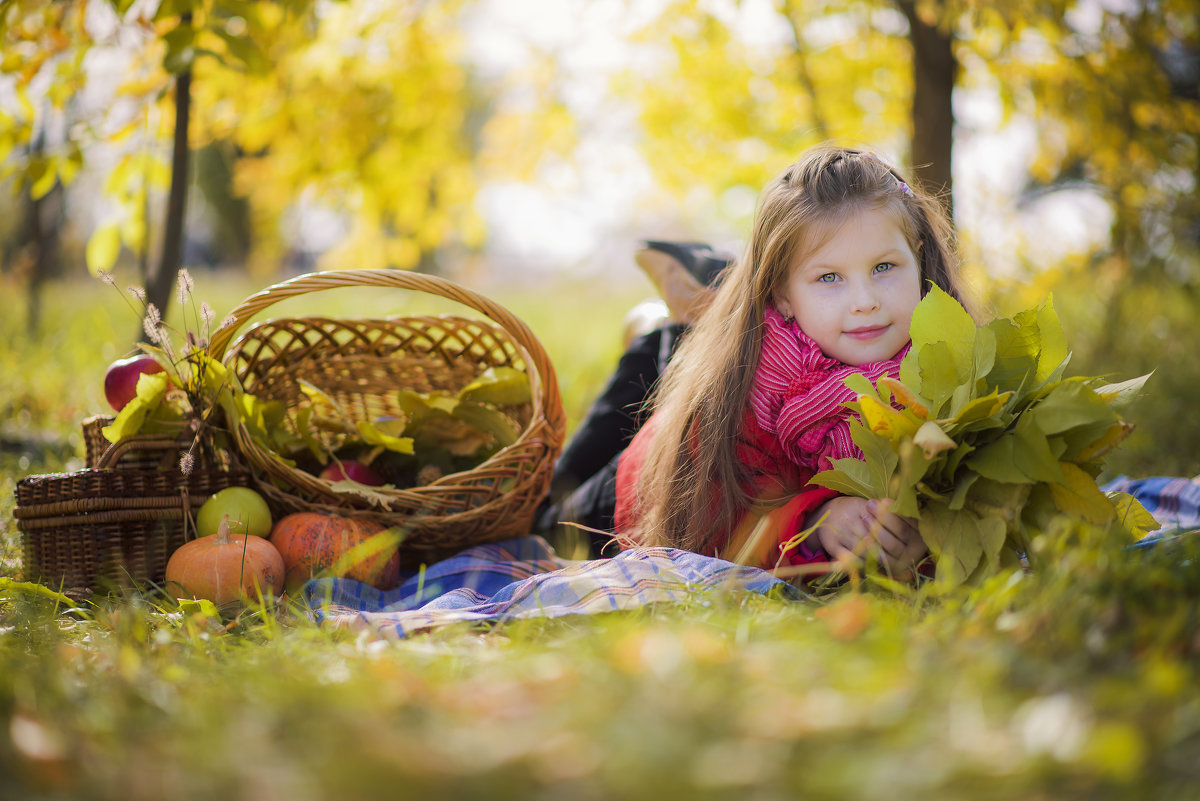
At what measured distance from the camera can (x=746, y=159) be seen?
5305 mm

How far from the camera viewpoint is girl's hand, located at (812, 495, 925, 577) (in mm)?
1649

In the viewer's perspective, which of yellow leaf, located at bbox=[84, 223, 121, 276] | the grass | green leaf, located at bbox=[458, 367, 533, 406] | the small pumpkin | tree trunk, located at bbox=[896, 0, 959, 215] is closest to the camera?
the grass

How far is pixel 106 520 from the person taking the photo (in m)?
1.86

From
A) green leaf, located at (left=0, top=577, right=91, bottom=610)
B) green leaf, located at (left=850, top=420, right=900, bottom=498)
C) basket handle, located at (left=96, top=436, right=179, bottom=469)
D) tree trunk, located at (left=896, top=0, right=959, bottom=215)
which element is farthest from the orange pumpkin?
tree trunk, located at (left=896, top=0, right=959, bottom=215)

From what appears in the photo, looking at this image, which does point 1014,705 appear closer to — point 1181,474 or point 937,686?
point 937,686

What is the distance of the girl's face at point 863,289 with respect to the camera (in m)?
1.93

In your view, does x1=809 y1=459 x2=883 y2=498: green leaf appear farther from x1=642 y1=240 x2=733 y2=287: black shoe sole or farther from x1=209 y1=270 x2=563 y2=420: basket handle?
x1=642 y1=240 x2=733 y2=287: black shoe sole

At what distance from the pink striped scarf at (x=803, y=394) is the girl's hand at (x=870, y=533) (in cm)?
13

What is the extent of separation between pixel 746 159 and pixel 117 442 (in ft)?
13.9

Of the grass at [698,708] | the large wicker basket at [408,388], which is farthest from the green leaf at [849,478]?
the large wicker basket at [408,388]

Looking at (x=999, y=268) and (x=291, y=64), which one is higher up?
(x=291, y=64)

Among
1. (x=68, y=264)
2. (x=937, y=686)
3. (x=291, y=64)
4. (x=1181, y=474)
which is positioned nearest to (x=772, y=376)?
(x=937, y=686)

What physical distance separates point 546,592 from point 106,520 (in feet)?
3.31

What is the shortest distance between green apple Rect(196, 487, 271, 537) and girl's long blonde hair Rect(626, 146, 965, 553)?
0.90 metres
